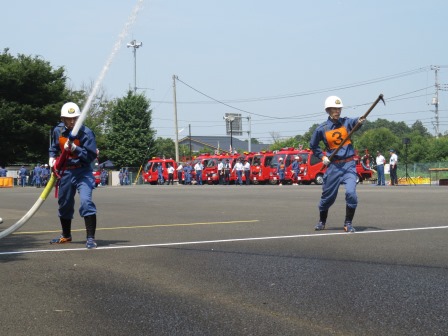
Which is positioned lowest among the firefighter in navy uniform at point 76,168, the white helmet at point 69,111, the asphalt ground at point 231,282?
the asphalt ground at point 231,282

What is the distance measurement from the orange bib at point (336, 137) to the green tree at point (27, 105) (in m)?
45.0

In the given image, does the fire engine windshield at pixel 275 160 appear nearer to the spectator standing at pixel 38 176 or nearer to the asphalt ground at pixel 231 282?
the spectator standing at pixel 38 176

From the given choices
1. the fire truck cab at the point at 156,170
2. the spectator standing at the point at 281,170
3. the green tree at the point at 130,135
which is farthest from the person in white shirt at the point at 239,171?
the green tree at the point at 130,135

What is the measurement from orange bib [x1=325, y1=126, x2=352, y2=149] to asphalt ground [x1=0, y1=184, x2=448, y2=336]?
125 centimetres

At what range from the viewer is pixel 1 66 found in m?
53.4

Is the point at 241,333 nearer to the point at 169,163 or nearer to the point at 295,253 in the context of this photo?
the point at 295,253

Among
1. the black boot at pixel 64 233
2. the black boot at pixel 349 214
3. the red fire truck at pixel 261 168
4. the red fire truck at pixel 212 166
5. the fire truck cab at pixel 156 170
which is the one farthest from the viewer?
the fire truck cab at pixel 156 170

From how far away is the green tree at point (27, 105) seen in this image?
173ft

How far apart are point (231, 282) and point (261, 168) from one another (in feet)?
130

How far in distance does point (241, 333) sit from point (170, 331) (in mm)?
437

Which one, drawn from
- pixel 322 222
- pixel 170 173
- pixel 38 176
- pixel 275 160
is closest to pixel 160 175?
pixel 170 173

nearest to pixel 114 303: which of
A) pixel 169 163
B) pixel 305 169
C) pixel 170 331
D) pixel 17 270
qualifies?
pixel 170 331

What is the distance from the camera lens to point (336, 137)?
10070 mm

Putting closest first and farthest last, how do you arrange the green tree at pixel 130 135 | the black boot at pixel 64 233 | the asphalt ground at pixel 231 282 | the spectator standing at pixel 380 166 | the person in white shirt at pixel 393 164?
the asphalt ground at pixel 231 282
the black boot at pixel 64 233
the spectator standing at pixel 380 166
the person in white shirt at pixel 393 164
the green tree at pixel 130 135
